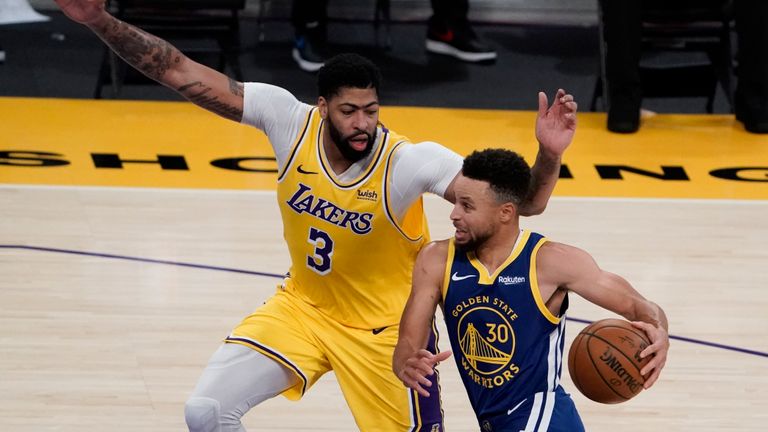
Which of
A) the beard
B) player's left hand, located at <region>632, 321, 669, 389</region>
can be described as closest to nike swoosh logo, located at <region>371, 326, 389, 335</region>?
the beard

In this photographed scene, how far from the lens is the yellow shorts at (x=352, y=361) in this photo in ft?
18.0

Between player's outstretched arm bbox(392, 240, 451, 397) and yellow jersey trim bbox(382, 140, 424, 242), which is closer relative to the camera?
player's outstretched arm bbox(392, 240, 451, 397)

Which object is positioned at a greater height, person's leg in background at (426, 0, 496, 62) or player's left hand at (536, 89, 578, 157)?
player's left hand at (536, 89, 578, 157)

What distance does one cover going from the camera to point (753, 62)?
1087 centimetres

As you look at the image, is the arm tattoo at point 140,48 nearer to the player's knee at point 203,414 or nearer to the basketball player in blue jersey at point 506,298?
the player's knee at point 203,414

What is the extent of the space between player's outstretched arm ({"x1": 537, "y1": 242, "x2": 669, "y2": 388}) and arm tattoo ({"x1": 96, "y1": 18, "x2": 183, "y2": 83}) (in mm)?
1846

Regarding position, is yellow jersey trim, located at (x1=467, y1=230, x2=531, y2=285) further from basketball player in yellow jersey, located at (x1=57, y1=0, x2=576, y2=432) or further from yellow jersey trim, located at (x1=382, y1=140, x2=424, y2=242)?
yellow jersey trim, located at (x1=382, y1=140, x2=424, y2=242)

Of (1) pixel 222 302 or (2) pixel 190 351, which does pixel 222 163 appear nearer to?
(1) pixel 222 302

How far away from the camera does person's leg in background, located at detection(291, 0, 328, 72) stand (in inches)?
469

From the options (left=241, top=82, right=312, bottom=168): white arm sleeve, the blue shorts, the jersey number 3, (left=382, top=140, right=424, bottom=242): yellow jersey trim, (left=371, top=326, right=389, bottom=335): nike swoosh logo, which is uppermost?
(left=241, top=82, right=312, bottom=168): white arm sleeve

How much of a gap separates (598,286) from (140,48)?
7.03ft

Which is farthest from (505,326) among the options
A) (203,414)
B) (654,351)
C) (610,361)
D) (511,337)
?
(203,414)

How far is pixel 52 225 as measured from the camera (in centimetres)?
888

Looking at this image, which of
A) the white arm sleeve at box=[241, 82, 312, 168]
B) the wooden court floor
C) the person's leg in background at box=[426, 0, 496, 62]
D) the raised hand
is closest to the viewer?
the raised hand
